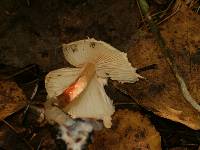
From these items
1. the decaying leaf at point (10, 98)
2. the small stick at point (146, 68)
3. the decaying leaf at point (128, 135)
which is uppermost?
the small stick at point (146, 68)

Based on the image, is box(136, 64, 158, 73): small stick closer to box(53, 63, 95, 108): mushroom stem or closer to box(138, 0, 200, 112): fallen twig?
box(138, 0, 200, 112): fallen twig

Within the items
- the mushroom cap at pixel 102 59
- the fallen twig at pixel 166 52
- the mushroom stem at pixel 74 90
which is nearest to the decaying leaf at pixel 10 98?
the mushroom stem at pixel 74 90

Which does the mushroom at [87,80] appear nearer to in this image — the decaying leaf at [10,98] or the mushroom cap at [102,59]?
the mushroom cap at [102,59]

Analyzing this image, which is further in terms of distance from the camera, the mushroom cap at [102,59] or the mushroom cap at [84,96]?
the mushroom cap at [84,96]

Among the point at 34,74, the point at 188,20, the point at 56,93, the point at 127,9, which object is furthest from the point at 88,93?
the point at 188,20

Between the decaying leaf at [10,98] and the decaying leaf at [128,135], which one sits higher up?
the decaying leaf at [10,98]

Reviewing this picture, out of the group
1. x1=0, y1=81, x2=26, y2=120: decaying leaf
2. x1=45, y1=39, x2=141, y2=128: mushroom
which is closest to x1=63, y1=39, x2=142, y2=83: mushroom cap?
x1=45, y1=39, x2=141, y2=128: mushroom
